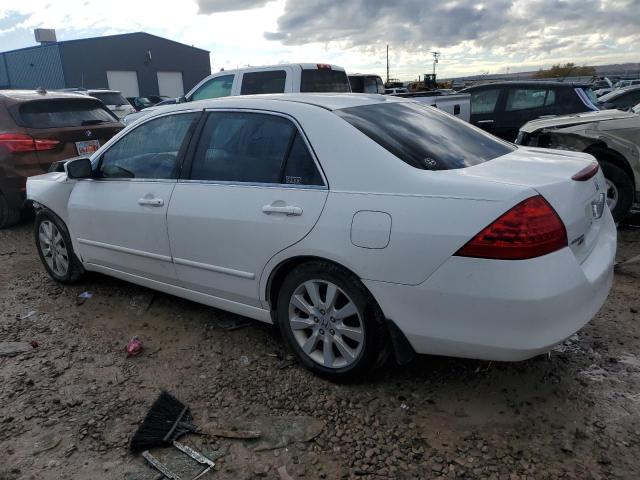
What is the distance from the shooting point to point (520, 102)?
9.46m

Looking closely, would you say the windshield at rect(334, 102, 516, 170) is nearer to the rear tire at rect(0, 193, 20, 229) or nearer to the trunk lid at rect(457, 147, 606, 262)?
the trunk lid at rect(457, 147, 606, 262)

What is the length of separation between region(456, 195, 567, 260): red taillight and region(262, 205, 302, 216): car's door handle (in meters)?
0.92

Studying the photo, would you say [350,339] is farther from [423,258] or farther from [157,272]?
[157,272]

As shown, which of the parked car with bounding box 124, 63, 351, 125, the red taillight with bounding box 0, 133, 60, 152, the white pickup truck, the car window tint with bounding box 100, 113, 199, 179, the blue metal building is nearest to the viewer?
the car window tint with bounding box 100, 113, 199, 179

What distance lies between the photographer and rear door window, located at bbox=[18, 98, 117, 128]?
651 cm

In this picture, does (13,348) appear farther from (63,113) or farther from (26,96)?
(26,96)

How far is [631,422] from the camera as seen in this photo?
101 inches

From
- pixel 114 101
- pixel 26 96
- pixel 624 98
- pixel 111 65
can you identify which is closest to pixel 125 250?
pixel 26 96

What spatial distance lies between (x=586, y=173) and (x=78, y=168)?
3.46m

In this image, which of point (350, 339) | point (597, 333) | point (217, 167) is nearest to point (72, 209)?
point (217, 167)

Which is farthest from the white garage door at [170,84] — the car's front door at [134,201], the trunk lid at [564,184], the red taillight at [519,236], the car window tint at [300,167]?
the red taillight at [519,236]

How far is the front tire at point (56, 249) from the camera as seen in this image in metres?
4.50

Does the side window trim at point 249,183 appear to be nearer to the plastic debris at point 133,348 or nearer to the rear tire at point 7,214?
the plastic debris at point 133,348

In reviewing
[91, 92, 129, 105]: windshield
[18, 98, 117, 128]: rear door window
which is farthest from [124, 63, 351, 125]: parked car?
[91, 92, 129, 105]: windshield
